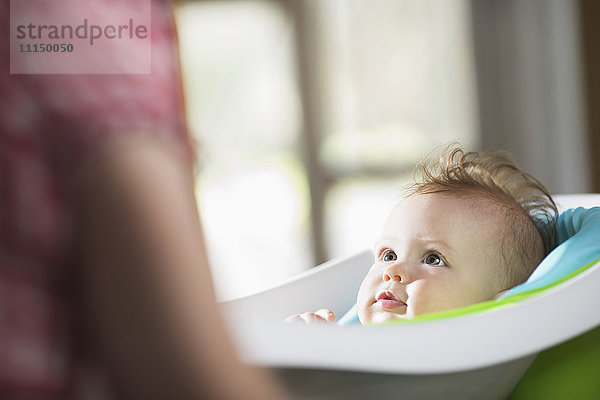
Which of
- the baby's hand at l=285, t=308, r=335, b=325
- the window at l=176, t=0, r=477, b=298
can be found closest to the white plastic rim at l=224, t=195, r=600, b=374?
the baby's hand at l=285, t=308, r=335, b=325

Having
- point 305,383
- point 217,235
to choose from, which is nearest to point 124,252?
point 305,383

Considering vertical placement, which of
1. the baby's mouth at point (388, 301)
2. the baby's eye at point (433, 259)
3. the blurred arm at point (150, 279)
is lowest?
the baby's mouth at point (388, 301)

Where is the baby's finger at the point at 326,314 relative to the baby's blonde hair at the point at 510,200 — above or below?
below

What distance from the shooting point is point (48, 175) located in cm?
32

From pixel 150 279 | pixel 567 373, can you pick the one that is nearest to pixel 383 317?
pixel 567 373

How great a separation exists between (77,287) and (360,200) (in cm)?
272

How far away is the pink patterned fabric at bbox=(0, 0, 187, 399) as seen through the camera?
0.32 m

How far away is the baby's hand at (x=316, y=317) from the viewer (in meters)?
0.88

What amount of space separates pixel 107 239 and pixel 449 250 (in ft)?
2.02

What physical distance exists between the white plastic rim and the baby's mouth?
241 mm

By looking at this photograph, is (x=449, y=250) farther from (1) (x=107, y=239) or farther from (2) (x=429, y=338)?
(1) (x=107, y=239)

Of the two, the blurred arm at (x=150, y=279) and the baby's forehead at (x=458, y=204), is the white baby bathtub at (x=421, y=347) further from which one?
the baby's forehead at (x=458, y=204)

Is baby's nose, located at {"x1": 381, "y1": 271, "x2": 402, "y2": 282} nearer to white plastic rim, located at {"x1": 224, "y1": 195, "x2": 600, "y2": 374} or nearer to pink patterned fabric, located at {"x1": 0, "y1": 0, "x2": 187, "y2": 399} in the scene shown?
white plastic rim, located at {"x1": 224, "y1": 195, "x2": 600, "y2": 374}

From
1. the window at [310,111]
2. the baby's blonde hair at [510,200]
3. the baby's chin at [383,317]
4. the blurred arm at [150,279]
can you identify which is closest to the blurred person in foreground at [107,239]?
the blurred arm at [150,279]
